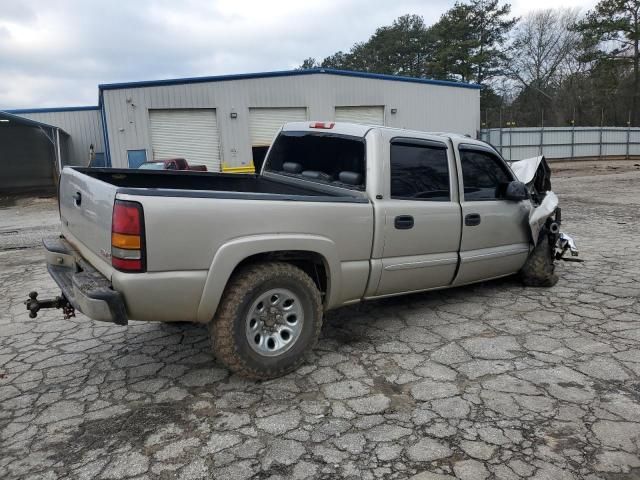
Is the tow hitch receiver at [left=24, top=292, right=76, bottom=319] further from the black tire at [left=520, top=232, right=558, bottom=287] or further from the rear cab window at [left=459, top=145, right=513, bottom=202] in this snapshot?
the black tire at [left=520, top=232, right=558, bottom=287]

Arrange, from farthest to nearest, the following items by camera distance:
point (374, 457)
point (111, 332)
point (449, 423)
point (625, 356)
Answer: point (111, 332) → point (625, 356) → point (449, 423) → point (374, 457)

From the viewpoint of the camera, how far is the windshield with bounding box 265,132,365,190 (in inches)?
163

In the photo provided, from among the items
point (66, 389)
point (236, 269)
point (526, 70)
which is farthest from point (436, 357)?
point (526, 70)

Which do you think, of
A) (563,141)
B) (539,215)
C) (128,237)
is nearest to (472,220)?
(539,215)

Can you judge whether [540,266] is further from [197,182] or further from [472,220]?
[197,182]

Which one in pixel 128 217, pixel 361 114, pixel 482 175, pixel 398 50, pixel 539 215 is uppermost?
pixel 398 50

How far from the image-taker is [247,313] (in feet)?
10.9

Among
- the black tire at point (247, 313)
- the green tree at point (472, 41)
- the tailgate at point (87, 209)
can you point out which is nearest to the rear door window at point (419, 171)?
the black tire at point (247, 313)

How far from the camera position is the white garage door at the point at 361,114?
24.5m

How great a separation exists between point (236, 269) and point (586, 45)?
4887cm

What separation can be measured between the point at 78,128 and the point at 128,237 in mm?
28746

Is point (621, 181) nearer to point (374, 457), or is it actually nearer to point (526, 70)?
point (374, 457)

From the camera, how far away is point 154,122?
2164 centimetres

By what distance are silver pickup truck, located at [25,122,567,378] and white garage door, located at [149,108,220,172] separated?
713 inches
